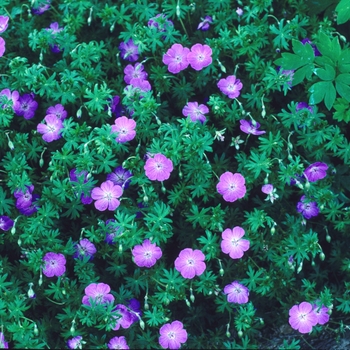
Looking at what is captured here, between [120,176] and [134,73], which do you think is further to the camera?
[134,73]

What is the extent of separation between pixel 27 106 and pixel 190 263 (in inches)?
50.7

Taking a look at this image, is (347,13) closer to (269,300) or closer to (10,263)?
(269,300)

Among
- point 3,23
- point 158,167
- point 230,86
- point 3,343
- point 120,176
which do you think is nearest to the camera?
point 3,343

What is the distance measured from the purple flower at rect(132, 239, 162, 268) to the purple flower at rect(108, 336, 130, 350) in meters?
0.37

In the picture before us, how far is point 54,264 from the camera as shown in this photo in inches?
116

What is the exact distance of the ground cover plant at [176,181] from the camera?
9.68ft

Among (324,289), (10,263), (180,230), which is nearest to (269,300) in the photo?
(324,289)

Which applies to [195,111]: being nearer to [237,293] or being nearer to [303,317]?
[237,293]

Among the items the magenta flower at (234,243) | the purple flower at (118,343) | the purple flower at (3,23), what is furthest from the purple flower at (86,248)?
the purple flower at (3,23)

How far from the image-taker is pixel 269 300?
10.6 feet

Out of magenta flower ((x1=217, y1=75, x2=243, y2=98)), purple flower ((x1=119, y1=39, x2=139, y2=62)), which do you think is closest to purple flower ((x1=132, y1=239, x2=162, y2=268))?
magenta flower ((x1=217, y1=75, x2=243, y2=98))

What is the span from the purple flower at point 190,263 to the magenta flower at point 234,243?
5.1 inches

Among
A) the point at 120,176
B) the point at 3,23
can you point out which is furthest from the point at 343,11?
the point at 3,23

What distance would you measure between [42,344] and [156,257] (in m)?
0.67
